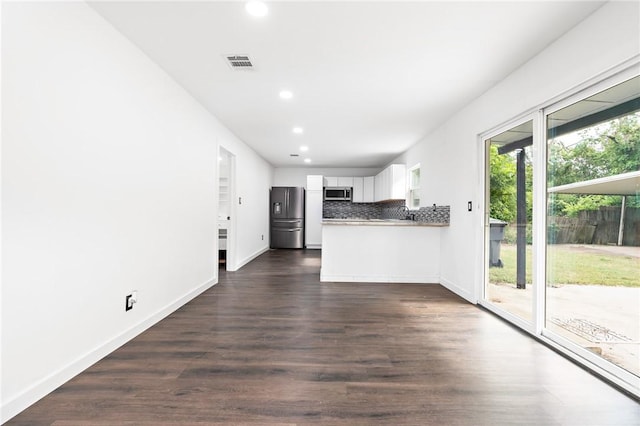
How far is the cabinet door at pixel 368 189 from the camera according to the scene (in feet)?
26.7

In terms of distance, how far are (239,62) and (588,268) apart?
315cm

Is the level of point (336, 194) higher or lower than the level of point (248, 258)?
higher

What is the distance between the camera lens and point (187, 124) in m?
3.28

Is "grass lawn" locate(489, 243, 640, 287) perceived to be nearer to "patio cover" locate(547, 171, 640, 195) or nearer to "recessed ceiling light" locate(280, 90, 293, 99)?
"patio cover" locate(547, 171, 640, 195)

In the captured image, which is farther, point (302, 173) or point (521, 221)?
point (302, 173)

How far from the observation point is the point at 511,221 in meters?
2.97

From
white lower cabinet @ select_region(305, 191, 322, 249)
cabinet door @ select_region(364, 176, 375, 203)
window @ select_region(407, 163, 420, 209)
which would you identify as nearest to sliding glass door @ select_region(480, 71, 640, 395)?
window @ select_region(407, 163, 420, 209)

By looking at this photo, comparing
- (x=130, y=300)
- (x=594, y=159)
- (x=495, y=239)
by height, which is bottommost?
(x=130, y=300)

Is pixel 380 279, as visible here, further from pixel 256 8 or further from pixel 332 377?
pixel 256 8

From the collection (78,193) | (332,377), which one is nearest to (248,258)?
(78,193)

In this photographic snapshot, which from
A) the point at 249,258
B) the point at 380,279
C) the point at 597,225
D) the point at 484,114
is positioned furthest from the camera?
the point at 249,258

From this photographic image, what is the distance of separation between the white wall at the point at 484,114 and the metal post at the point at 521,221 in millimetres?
499

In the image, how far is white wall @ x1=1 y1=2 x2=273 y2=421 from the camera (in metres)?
1.49

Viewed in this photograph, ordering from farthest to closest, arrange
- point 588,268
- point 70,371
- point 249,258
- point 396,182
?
point 396,182
point 249,258
point 588,268
point 70,371
